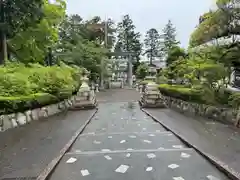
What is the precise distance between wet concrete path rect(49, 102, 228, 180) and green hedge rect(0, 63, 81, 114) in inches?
94.3

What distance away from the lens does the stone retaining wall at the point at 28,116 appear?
24.3 feet

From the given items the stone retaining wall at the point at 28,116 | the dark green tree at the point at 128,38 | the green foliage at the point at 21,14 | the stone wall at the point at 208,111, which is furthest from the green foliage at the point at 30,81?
the dark green tree at the point at 128,38

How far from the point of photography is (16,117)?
7.98 m

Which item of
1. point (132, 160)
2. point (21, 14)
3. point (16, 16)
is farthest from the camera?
point (16, 16)

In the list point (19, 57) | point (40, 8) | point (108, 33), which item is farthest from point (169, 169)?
point (108, 33)

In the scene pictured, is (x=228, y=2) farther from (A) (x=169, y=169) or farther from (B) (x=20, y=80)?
(B) (x=20, y=80)

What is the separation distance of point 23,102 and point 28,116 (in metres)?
0.65

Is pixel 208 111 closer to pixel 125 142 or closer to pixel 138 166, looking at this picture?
pixel 125 142

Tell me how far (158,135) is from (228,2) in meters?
4.47

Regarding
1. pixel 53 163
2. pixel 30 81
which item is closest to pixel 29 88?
pixel 30 81

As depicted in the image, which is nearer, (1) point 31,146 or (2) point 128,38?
(1) point 31,146

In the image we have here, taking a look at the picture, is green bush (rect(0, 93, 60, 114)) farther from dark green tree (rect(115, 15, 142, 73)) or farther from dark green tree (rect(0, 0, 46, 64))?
dark green tree (rect(115, 15, 142, 73))

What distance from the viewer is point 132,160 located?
180 inches

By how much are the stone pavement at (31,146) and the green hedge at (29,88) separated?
27.0 inches
